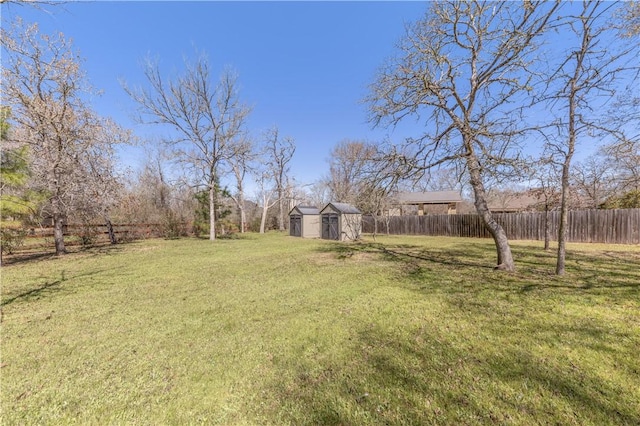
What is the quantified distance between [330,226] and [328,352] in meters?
14.5

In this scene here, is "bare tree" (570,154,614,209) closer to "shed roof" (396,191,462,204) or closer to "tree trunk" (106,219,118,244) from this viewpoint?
"shed roof" (396,191,462,204)

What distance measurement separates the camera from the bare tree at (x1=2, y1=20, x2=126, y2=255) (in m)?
8.75

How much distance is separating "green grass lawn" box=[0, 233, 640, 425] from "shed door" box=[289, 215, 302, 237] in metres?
13.8

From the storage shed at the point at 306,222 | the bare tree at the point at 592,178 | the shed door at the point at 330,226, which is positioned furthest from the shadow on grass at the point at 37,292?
the bare tree at the point at 592,178

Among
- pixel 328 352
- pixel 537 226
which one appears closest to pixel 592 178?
pixel 537 226

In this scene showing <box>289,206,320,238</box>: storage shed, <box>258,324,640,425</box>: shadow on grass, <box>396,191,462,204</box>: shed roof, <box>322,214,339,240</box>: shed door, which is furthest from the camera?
<box>396,191,462,204</box>: shed roof

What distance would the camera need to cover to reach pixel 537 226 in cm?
1438

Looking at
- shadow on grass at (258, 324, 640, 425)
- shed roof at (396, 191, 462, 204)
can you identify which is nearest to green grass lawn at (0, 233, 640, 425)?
shadow on grass at (258, 324, 640, 425)

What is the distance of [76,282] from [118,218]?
12596 millimetres

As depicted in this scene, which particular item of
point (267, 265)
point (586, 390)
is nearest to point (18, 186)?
point (267, 265)

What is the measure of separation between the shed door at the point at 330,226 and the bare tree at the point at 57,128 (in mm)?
12515

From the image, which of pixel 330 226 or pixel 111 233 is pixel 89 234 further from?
pixel 330 226

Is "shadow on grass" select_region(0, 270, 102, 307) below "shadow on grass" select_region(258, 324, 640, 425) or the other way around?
below

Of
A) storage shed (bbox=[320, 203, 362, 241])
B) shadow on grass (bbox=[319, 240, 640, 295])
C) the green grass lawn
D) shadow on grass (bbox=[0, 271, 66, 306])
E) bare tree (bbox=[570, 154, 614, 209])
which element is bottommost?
shadow on grass (bbox=[0, 271, 66, 306])
